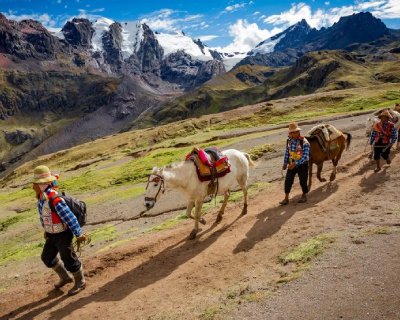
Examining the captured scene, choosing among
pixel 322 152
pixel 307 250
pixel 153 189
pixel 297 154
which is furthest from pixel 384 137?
pixel 153 189

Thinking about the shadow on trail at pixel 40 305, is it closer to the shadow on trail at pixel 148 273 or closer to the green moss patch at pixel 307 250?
the shadow on trail at pixel 148 273

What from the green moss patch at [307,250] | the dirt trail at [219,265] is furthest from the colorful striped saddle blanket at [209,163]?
the green moss patch at [307,250]

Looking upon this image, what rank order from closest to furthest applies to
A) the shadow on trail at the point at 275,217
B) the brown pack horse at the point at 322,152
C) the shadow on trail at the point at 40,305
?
the shadow on trail at the point at 40,305
the shadow on trail at the point at 275,217
the brown pack horse at the point at 322,152

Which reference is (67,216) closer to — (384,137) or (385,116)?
(384,137)

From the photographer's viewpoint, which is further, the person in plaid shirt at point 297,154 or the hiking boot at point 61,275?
the person in plaid shirt at point 297,154

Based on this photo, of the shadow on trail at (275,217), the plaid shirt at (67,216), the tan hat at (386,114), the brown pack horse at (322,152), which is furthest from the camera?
the tan hat at (386,114)

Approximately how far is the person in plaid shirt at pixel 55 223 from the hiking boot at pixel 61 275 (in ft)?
0.69

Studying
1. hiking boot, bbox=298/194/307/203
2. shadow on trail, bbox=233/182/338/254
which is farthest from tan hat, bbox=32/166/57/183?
hiking boot, bbox=298/194/307/203

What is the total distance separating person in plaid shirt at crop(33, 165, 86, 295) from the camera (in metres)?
10.8

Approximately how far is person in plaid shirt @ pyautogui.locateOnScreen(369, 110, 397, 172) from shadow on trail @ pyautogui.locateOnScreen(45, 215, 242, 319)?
29.2 feet

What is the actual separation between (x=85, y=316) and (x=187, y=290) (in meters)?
2.71

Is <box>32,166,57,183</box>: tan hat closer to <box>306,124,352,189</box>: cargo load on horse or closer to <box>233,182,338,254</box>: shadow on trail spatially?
<box>233,182,338,254</box>: shadow on trail

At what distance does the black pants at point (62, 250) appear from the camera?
11234 millimetres

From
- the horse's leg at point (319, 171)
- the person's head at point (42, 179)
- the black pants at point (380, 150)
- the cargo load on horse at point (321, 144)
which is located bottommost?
the horse's leg at point (319, 171)
